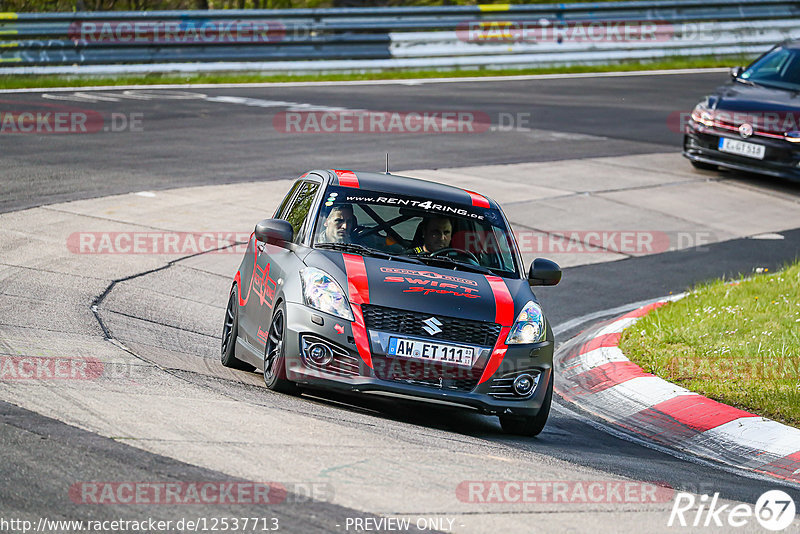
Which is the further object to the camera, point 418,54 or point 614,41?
point 614,41

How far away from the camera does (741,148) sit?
1642 centimetres

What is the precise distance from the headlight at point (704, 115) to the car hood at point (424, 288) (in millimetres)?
10184

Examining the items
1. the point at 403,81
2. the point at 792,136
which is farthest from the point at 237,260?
the point at 403,81

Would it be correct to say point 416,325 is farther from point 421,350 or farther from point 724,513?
point 724,513

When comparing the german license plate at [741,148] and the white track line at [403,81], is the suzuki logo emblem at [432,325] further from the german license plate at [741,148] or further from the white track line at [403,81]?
the white track line at [403,81]

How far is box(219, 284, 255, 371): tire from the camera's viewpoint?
812 centimetres

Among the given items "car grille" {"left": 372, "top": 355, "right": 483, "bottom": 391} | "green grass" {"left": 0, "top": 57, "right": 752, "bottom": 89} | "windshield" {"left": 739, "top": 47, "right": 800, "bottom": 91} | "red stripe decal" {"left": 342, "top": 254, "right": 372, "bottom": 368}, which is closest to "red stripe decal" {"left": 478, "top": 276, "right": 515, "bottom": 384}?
"car grille" {"left": 372, "top": 355, "right": 483, "bottom": 391}

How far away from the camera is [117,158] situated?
15.9 meters

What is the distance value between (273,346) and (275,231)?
846mm

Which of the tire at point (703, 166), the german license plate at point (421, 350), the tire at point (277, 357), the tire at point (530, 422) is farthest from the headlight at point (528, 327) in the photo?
the tire at point (703, 166)

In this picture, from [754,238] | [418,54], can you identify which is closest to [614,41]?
[418,54]

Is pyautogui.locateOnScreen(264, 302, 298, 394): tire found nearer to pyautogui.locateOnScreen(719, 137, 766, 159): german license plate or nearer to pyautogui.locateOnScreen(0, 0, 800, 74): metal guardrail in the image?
pyautogui.locateOnScreen(719, 137, 766, 159): german license plate

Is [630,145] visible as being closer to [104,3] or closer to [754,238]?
[754,238]

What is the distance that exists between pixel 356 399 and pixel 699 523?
9.48 ft
